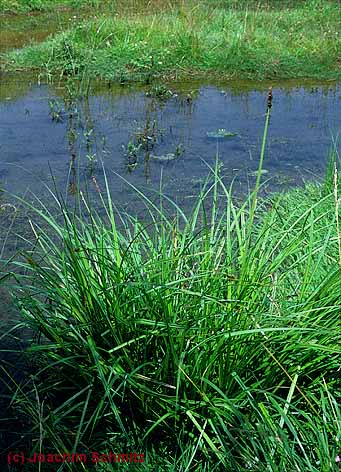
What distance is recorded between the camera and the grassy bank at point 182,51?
6855 millimetres

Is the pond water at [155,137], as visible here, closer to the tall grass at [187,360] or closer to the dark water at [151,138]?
the dark water at [151,138]

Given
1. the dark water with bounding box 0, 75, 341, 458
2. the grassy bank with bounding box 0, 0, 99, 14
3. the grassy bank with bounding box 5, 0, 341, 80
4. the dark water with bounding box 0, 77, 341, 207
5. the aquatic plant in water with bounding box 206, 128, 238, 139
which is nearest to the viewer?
the dark water with bounding box 0, 75, 341, 458

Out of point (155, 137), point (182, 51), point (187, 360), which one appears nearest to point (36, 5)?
point (182, 51)

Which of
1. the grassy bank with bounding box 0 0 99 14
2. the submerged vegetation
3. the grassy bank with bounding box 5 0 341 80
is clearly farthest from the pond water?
the grassy bank with bounding box 0 0 99 14

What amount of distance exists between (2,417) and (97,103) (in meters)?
4.26

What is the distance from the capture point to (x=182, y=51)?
→ 7070 millimetres

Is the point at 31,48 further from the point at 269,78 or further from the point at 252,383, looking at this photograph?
the point at 252,383

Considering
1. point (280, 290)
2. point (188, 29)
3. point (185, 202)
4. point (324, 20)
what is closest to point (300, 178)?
point (185, 202)

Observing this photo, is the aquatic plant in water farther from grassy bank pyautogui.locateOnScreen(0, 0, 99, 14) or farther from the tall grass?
grassy bank pyautogui.locateOnScreen(0, 0, 99, 14)

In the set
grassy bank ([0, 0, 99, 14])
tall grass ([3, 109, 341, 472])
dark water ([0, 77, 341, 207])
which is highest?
tall grass ([3, 109, 341, 472])

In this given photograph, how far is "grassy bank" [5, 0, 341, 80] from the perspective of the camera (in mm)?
6855

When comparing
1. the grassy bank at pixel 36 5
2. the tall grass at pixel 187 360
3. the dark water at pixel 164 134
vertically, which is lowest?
the dark water at pixel 164 134

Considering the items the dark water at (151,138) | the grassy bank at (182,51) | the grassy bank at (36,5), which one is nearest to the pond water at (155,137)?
the dark water at (151,138)

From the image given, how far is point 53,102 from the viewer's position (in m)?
5.70
